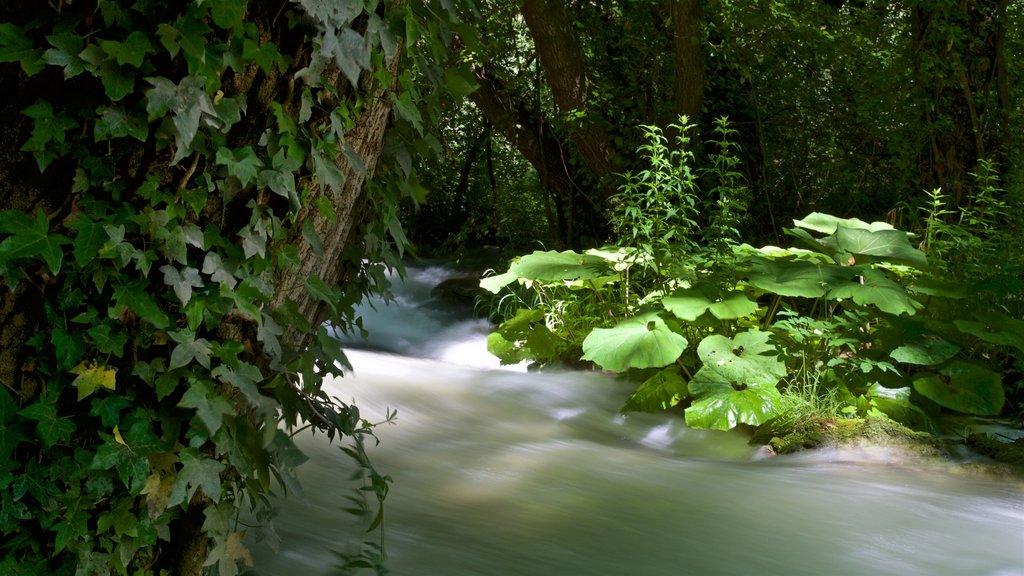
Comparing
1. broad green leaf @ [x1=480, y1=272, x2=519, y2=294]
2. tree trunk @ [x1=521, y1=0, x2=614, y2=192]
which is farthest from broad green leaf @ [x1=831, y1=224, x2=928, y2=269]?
tree trunk @ [x1=521, y1=0, x2=614, y2=192]

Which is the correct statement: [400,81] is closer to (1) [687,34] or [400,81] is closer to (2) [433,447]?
(2) [433,447]

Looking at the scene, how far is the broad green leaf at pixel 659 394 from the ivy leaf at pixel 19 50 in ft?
11.3

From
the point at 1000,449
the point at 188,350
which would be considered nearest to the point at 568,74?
the point at 1000,449

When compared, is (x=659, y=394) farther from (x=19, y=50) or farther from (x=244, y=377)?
(x=19, y=50)

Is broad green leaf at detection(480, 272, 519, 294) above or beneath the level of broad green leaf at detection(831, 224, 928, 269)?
beneath

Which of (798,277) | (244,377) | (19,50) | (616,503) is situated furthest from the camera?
(798,277)

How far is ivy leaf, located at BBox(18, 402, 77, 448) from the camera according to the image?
1455 millimetres

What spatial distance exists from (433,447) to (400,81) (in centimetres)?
206

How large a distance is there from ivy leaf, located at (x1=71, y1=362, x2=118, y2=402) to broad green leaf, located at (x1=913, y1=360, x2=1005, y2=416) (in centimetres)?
354

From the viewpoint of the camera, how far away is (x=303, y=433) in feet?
11.3

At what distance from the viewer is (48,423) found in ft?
4.82

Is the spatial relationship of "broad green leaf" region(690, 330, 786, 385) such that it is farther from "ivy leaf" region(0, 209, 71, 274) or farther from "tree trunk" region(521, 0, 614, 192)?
"ivy leaf" region(0, 209, 71, 274)

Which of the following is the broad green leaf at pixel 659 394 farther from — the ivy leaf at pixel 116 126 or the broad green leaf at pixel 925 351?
the ivy leaf at pixel 116 126

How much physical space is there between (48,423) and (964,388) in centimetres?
374
